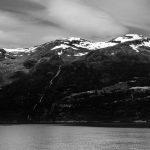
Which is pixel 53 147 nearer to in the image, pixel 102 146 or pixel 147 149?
pixel 102 146

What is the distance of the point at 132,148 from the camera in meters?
133

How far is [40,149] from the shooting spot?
132m

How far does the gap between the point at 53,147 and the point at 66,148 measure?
200 inches

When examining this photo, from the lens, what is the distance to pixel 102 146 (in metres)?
140

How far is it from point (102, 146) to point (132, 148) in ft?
37.2

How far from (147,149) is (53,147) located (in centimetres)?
3004

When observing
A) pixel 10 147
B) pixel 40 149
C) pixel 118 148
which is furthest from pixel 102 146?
pixel 10 147

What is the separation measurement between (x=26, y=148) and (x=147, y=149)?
124ft

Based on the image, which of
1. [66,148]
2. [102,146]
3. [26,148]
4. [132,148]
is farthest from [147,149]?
[26,148]

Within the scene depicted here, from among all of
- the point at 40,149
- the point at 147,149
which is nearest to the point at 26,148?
the point at 40,149

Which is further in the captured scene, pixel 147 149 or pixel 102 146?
pixel 102 146

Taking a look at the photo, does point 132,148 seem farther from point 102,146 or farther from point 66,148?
point 66,148

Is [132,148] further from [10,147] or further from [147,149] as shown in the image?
[10,147]

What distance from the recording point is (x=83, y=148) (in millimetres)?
133625
